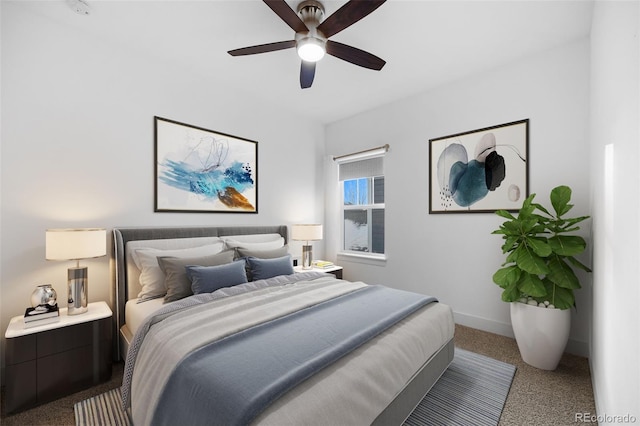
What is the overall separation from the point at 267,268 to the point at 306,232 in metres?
1.05

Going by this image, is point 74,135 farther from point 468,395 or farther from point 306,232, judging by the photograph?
point 468,395

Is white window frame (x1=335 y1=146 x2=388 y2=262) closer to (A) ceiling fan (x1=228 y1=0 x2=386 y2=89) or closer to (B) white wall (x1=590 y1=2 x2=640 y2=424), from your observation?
(A) ceiling fan (x1=228 y1=0 x2=386 y2=89)

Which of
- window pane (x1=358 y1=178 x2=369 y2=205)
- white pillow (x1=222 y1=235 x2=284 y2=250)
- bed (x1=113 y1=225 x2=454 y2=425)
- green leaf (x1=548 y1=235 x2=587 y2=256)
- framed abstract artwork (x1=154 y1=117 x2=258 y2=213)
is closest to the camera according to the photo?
bed (x1=113 y1=225 x2=454 y2=425)

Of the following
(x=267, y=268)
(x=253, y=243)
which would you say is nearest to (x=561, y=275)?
(x=267, y=268)

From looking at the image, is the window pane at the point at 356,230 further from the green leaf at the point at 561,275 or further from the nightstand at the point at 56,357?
the nightstand at the point at 56,357

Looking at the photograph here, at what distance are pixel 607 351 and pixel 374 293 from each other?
A: 4.58 ft

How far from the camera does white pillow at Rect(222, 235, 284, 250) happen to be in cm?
306

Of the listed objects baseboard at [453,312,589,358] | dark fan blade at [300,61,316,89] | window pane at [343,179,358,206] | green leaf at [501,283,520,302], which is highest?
dark fan blade at [300,61,316,89]

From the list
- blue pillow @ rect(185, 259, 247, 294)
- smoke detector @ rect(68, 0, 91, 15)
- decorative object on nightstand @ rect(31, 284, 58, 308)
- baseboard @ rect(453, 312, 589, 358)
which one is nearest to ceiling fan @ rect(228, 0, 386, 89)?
smoke detector @ rect(68, 0, 91, 15)

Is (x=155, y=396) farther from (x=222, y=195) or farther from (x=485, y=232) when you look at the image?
(x=485, y=232)

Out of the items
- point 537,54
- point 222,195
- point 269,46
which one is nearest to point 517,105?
point 537,54

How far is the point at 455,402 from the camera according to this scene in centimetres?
188

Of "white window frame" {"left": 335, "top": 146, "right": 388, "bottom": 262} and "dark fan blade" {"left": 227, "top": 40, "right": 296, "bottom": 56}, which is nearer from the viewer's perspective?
"dark fan blade" {"left": 227, "top": 40, "right": 296, "bottom": 56}

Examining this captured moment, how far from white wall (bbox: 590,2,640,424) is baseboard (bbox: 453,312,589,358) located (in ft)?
2.90
